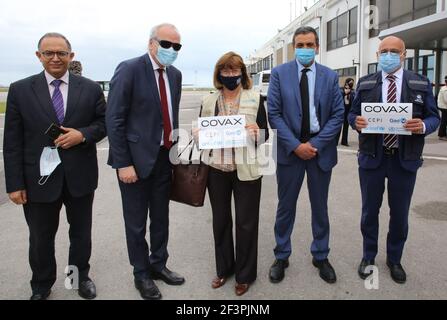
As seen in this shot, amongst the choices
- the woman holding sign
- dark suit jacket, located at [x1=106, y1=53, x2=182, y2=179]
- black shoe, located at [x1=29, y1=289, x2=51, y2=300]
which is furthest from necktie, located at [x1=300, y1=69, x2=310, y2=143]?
black shoe, located at [x1=29, y1=289, x2=51, y2=300]

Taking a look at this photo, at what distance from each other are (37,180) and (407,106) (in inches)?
123

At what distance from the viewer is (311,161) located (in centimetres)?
353

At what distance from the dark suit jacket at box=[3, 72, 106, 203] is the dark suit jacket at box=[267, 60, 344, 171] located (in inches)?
61.1

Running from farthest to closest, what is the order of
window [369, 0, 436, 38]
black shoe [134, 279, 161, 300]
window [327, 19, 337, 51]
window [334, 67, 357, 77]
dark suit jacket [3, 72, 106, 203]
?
window [327, 19, 337, 51]
window [334, 67, 357, 77]
window [369, 0, 436, 38]
black shoe [134, 279, 161, 300]
dark suit jacket [3, 72, 106, 203]

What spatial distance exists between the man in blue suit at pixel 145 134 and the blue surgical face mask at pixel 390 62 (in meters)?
1.84

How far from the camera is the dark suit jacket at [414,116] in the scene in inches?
133

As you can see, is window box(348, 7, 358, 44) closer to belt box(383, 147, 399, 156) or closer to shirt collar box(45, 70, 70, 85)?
belt box(383, 147, 399, 156)

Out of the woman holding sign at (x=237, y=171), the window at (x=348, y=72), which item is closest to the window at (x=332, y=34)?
the window at (x=348, y=72)

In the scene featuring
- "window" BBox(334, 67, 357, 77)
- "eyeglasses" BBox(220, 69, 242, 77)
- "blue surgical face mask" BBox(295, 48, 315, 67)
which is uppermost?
"window" BBox(334, 67, 357, 77)

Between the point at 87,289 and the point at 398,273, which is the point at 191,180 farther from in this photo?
the point at 398,273

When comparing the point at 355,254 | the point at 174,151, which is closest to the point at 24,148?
the point at 174,151

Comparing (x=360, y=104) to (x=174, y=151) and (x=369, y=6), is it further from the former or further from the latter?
(x=369, y=6)

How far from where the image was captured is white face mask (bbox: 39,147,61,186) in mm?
3072
